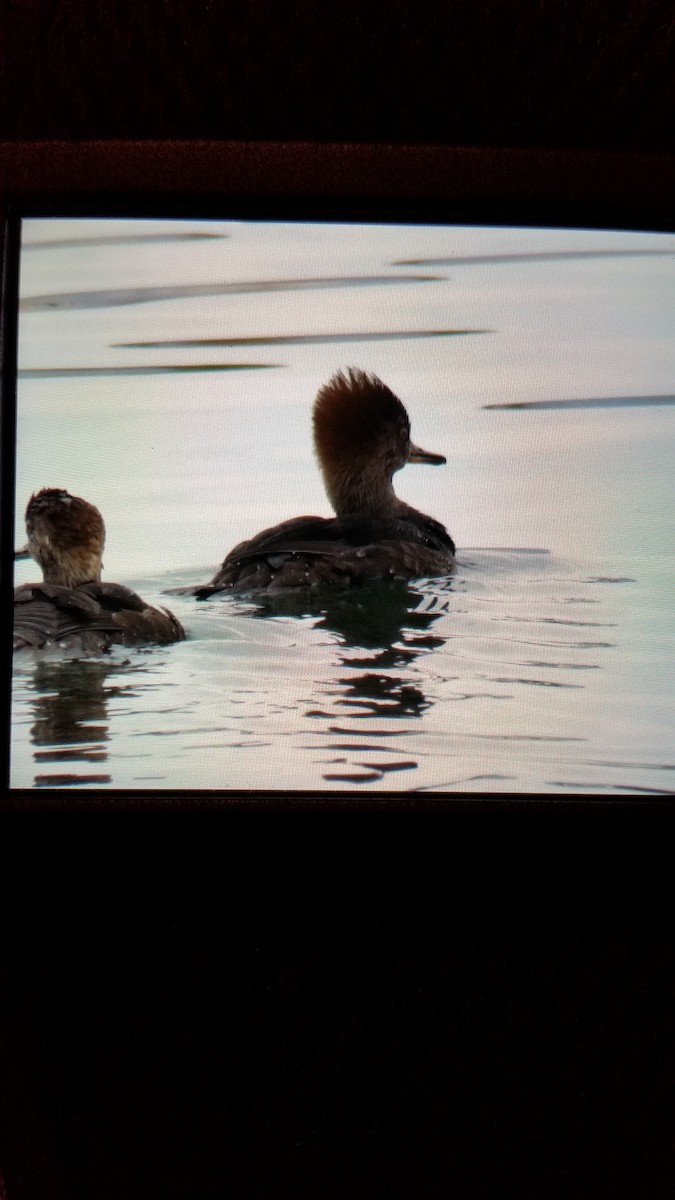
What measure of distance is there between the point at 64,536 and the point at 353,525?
0.20 m

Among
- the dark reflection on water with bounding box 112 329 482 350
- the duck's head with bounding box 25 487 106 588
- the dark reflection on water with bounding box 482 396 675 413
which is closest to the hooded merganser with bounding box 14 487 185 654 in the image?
the duck's head with bounding box 25 487 106 588

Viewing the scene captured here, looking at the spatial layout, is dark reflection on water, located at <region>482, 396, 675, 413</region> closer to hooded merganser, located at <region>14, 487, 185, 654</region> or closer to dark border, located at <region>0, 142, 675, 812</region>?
dark border, located at <region>0, 142, 675, 812</region>

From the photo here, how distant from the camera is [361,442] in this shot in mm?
679

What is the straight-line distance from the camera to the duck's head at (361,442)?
68 cm

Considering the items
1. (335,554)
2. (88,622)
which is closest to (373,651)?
(335,554)

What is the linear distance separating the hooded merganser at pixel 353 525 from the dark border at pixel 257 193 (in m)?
0.13

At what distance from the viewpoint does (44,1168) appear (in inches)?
27.3

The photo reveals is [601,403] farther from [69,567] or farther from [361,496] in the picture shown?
[69,567]

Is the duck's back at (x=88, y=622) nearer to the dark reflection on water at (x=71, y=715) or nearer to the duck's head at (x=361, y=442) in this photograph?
the dark reflection on water at (x=71, y=715)

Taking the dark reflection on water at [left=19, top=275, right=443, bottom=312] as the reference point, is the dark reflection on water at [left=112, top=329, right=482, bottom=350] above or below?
below

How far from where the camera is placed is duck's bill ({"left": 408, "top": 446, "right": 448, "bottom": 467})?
0.68 m

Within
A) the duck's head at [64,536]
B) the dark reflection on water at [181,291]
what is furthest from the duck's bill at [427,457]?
the duck's head at [64,536]

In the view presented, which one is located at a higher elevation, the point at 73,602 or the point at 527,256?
the point at 527,256

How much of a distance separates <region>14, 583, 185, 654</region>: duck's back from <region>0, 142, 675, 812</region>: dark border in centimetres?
2
